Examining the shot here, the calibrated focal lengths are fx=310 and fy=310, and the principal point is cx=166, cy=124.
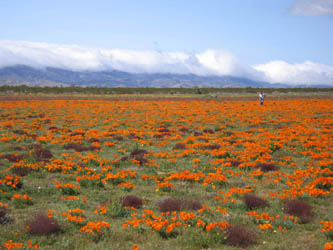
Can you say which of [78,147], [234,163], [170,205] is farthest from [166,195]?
[78,147]

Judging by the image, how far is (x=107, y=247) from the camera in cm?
754

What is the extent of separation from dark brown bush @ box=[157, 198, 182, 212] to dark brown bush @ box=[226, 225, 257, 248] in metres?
2.10

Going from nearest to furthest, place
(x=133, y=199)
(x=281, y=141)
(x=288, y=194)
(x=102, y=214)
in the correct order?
(x=102, y=214)
(x=133, y=199)
(x=288, y=194)
(x=281, y=141)

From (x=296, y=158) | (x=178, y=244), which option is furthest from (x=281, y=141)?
(x=178, y=244)

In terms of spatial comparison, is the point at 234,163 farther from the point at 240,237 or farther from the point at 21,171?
the point at 21,171

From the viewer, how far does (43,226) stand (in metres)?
8.09

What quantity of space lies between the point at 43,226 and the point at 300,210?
7529 millimetres

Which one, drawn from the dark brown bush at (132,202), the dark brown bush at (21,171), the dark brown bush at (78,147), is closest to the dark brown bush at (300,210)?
the dark brown bush at (132,202)

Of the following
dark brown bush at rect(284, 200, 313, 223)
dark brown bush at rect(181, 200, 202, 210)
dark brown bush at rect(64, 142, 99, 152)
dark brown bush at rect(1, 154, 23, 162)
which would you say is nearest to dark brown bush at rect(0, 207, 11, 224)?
dark brown bush at rect(181, 200, 202, 210)

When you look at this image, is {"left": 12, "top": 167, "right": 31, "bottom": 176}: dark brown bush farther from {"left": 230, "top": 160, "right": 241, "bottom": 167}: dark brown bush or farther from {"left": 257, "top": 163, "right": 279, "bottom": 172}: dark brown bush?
{"left": 257, "top": 163, "right": 279, "bottom": 172}: dark brown bush

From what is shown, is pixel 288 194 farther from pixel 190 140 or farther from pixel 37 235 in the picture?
pixel 190 140

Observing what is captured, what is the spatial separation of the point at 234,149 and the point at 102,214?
11516 millimetres

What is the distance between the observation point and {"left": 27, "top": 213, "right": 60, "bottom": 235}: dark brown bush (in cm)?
803

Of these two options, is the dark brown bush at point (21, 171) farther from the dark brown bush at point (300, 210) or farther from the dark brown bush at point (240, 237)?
the dark brown bush at point (300, 210)
